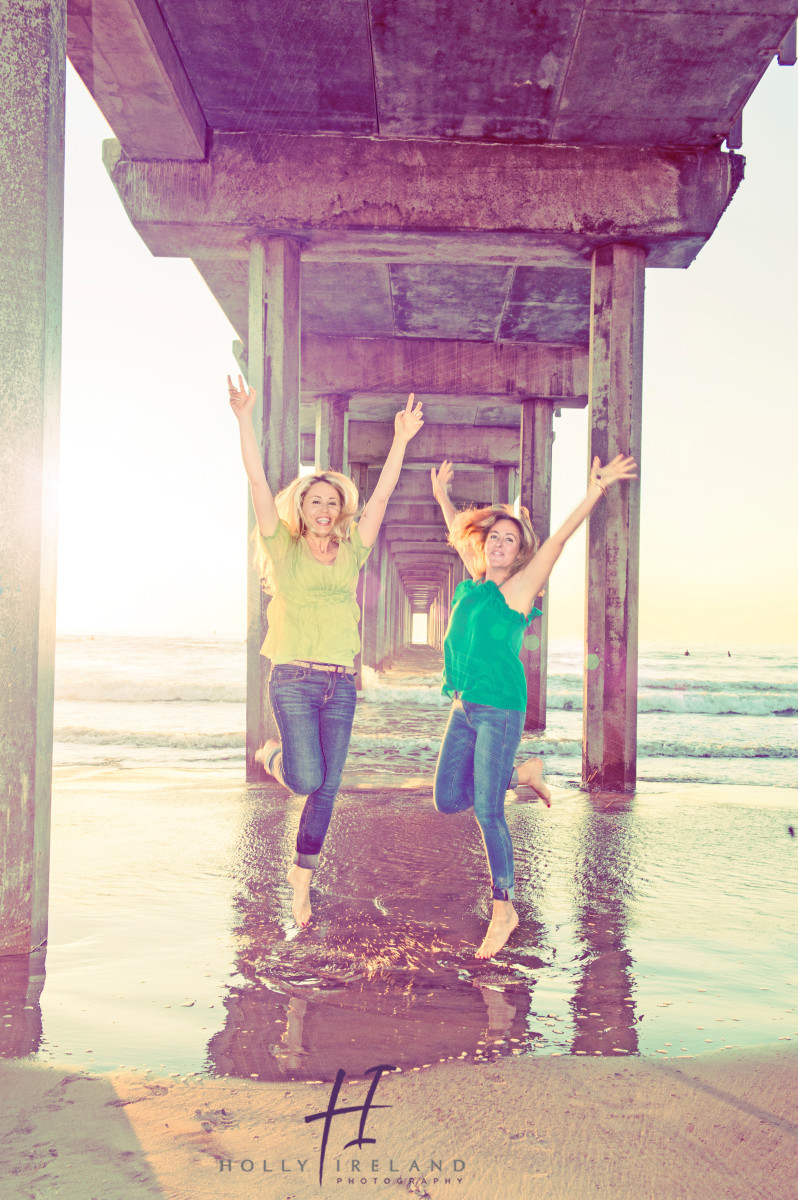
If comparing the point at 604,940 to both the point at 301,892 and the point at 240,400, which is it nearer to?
the point at 301,892

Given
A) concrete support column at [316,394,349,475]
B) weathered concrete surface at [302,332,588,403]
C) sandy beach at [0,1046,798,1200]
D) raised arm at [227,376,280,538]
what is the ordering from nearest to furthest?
sandy beach at [0,1046,798,1200] → raised arm at [227,376,280,538] → weathered concrete surface at [302,332,588,403] → concrete support column at [316,394,349,475]

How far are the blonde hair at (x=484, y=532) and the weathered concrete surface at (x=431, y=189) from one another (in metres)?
4.33

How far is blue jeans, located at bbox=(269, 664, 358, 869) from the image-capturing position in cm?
360

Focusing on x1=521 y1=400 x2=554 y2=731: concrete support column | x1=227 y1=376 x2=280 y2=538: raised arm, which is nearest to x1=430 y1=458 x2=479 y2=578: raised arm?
x1=227 y1=376 x2=280 y2=538: raised arm

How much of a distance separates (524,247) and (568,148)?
81 cm

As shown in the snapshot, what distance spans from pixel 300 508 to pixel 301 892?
5.23 feet

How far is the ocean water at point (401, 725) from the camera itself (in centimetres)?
995

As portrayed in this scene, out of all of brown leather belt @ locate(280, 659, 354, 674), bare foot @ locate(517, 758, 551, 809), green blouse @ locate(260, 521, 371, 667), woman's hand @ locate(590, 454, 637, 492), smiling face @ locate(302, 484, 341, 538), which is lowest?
bare foot @ locate(517, 758, 551, 809)

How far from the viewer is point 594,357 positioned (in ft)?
25.0

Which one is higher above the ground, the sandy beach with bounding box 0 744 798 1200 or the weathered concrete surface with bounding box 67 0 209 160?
the weathered concrete surface with bounding box 67 0 209 160

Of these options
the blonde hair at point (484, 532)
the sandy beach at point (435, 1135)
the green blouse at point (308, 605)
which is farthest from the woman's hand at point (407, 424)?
the sandy beach at point (435, 1135)

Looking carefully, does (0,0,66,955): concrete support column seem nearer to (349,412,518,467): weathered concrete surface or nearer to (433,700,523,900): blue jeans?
(433,700,523,900): blue jeans

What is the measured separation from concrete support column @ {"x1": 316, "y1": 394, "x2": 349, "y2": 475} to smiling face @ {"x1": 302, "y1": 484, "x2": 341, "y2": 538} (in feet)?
33.5

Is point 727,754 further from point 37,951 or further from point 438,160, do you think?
point 37,951
